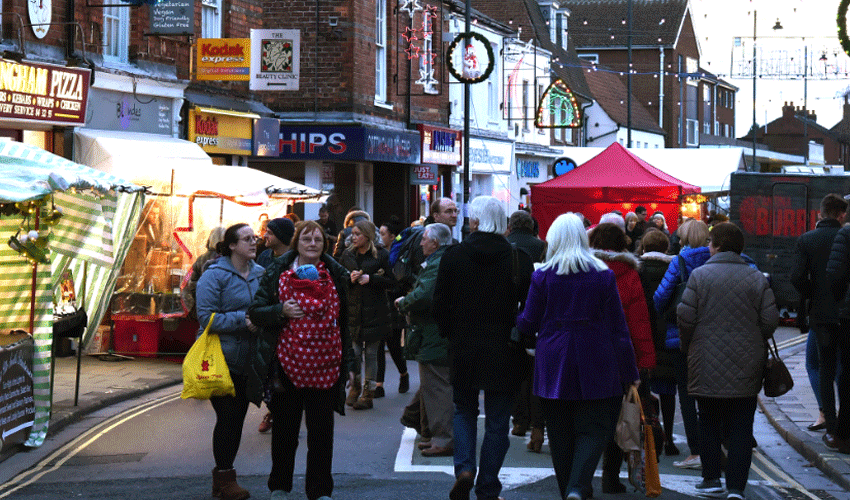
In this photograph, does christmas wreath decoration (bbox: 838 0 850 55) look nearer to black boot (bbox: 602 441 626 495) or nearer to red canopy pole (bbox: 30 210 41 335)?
black boot (bbox: 602 441 626 495)

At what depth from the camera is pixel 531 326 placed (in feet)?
22.4

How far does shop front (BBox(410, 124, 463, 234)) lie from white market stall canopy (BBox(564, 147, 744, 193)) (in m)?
3.78

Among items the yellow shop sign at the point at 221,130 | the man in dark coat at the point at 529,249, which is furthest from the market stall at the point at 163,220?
the man in dark coat at the point at 529,249

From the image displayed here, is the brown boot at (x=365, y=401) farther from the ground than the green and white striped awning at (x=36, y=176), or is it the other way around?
the green and white striped awning at (x=36, y=176)

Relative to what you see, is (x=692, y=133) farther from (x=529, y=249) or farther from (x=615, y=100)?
(x=529, y=249)

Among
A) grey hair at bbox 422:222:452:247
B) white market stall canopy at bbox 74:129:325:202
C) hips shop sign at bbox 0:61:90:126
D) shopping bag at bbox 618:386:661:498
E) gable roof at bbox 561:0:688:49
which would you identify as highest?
gable roof at bbox 561:0:688:49

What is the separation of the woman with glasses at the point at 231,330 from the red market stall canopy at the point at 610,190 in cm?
1629

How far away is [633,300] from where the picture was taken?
740 cm

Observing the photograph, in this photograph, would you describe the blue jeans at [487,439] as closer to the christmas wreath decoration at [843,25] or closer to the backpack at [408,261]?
the backpack at [408,261]

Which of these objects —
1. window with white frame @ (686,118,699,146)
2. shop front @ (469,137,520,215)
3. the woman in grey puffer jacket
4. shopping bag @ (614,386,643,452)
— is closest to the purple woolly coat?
shopping bag @ (614,386,643,452)

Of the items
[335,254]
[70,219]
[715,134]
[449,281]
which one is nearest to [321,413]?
[449,281]

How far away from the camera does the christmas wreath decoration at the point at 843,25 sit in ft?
35.1

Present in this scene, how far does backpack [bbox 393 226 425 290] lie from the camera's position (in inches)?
433

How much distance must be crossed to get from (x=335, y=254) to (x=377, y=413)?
291cm
